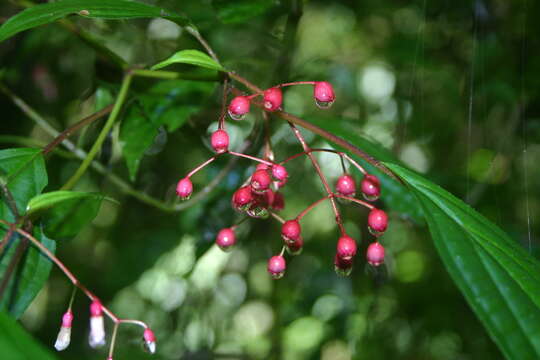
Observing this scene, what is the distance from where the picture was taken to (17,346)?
0.40 meters

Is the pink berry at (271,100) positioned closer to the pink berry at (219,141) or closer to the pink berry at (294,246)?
the pink berry at (219,141)

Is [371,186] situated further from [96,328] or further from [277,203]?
[96,328]

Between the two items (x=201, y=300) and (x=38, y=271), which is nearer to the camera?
(x=38, y=271)

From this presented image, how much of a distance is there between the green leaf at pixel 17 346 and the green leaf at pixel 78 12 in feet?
1.29

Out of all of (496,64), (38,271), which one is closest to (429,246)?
(496,64)

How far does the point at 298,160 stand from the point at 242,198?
1.80 metres

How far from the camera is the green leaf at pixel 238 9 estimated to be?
1.05 metres

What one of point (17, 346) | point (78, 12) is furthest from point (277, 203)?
point (17, 346)

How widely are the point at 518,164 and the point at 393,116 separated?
25.1 inches

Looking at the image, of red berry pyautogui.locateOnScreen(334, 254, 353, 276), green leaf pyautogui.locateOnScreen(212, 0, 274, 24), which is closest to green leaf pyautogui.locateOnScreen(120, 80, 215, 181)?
green leaf pyautogui.locateOnScreen(212, 0, 274, 24)

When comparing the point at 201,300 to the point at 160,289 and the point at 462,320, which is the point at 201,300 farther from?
the point at 462,320

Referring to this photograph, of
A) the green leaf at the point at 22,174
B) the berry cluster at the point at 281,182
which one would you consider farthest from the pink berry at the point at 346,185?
the green leaf at the point at 22,174

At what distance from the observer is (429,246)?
8.36 ft

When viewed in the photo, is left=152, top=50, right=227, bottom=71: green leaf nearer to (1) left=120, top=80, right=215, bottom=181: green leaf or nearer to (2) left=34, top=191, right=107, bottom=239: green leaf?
(2) left=34, top=191, right=107, bottom=239: green leaf
